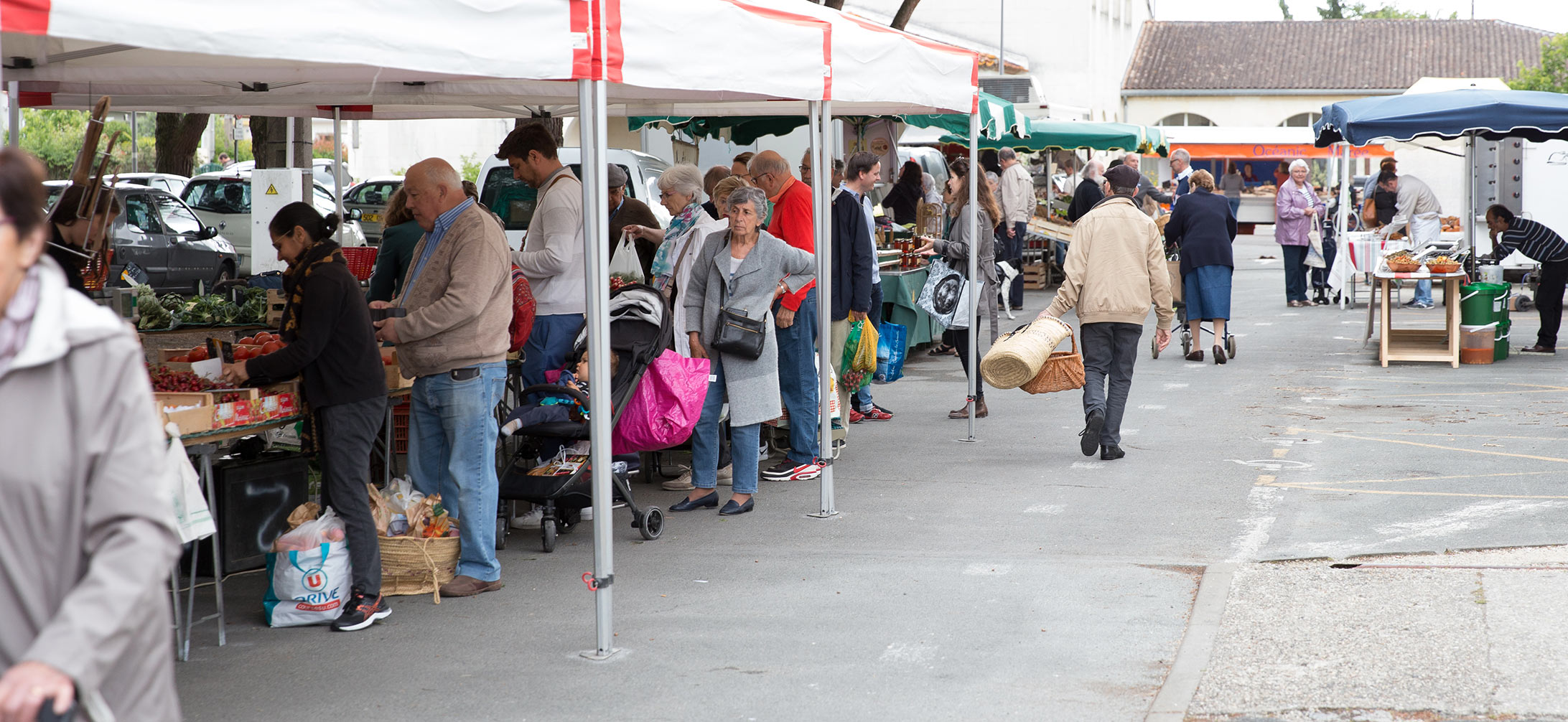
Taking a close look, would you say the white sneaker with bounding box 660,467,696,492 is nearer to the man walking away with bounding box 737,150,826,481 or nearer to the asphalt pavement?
the asphalt pavement

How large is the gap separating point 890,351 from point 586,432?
473cm

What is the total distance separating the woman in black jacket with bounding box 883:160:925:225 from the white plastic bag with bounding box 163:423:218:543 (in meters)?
12.6

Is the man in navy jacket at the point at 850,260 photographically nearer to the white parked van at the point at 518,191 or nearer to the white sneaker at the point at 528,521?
the white sneaker at the point at 528,521

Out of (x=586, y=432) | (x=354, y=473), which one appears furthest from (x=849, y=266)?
(x=354, y=473)

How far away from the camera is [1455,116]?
12656mm

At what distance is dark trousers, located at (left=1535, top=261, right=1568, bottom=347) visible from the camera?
14.1 meters

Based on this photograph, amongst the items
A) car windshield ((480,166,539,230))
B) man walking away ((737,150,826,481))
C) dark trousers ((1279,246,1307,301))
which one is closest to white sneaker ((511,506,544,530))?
A: man walking away ((737,150,826,481))

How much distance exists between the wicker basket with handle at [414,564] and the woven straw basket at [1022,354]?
13.0 ft

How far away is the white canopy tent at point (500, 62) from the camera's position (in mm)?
3865

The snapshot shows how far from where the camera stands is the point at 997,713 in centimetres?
455

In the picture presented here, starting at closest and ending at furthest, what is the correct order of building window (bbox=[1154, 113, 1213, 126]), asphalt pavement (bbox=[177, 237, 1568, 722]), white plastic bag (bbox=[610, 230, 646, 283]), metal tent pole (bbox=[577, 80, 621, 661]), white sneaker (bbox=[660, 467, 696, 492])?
asphalt pavement (bbox=[177, 237, 1568, 722]) → metal tent pole (bbox=[577, 80, 621, 661]) → white sneaker (bbox=[660, 467, 696, 492]) → white plastic bag (bbox=[610, 230, 646, 283]) → building window (bbox=[1154, 113, 1213, 126])

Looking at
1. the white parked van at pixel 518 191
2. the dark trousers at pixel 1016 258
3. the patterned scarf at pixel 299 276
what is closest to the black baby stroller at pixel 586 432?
the patterned scarf at pixel 299 276

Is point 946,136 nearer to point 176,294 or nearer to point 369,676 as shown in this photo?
point 176,294

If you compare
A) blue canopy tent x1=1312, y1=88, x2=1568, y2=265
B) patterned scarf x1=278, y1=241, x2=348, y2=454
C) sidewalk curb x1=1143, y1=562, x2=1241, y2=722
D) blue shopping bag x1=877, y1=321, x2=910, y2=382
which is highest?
blue canopy tent x1=1312, y1=88, x2=1568, y2=265
